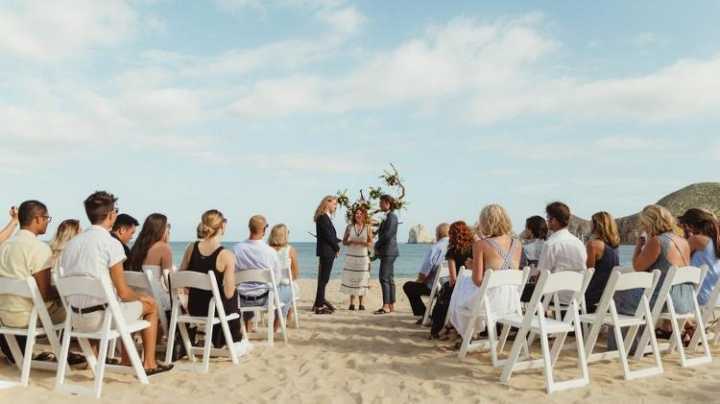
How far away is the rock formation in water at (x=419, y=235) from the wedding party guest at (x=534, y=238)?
117 m

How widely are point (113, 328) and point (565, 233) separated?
451 centimetres

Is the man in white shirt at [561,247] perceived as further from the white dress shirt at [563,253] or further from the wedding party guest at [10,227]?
the wedding party guest at [10,227]

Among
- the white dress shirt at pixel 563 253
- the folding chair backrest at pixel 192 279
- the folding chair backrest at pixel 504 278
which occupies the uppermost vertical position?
the white dress shirt at pixel 563 253

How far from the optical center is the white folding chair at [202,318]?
4.95m

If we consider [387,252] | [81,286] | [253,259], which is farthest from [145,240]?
[387,252]

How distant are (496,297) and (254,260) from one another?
2826 mm

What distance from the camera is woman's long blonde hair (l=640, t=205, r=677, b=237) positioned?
5668 mm

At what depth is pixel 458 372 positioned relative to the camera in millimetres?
5043

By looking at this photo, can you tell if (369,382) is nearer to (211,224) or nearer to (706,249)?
(211,224)

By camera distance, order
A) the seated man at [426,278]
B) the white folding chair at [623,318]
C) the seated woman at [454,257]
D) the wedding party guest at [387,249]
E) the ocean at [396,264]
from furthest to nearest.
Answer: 1. the ocean at [396,264]
2. the wedding party guest at [387,249]
3. the seated man at [426,278]
4. the seated woman at [454,257]
5. the white folding chair at [623,318]

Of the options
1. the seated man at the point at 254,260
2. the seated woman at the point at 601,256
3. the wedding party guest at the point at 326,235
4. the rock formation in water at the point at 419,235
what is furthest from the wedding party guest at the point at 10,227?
the rock formation in water at the point at 419,235

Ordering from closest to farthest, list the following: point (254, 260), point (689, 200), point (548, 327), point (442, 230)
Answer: point (548, 327) → point (254, 260) → point (442, 230) → point (689, 200)

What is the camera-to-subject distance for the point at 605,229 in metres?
6.32

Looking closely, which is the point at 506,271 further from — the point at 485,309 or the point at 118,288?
the point at 118,288
